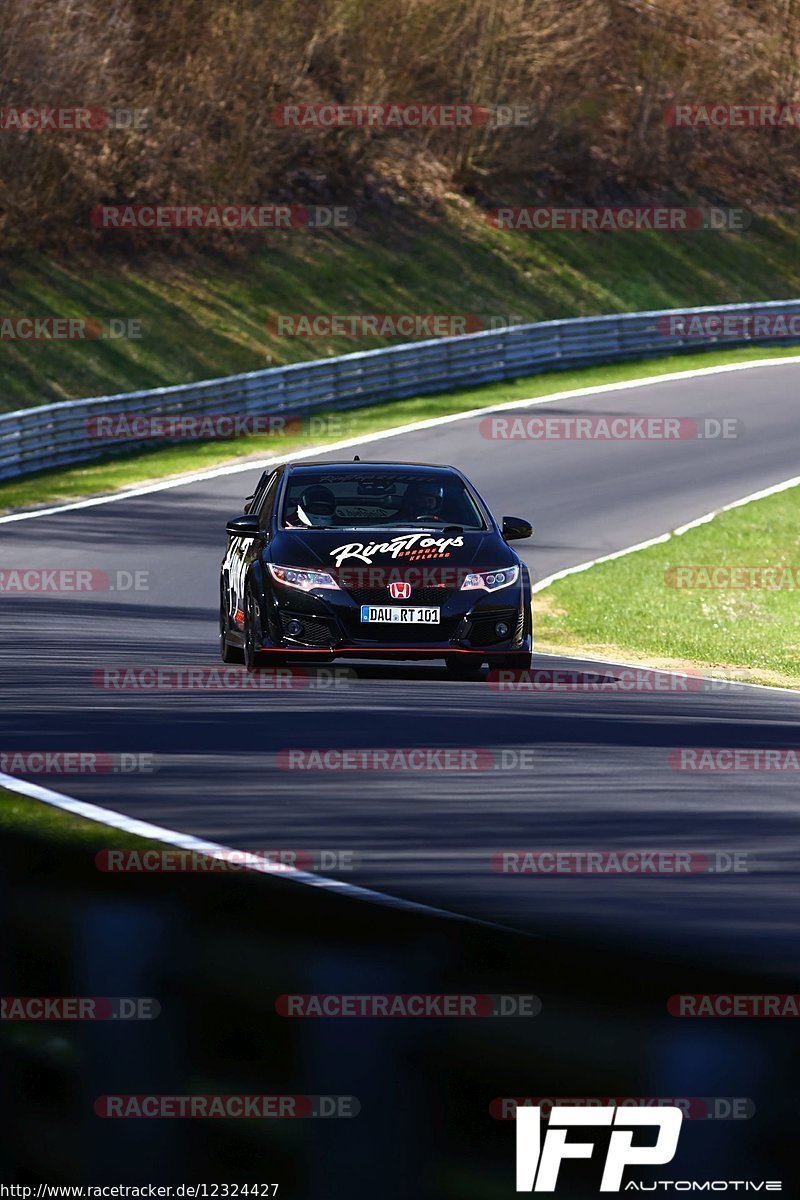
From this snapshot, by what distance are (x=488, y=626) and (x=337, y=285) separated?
38894 millimetres

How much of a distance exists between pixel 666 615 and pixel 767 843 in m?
14.7

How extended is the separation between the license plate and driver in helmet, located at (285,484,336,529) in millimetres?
1109

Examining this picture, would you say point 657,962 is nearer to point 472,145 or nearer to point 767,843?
point 767,843
